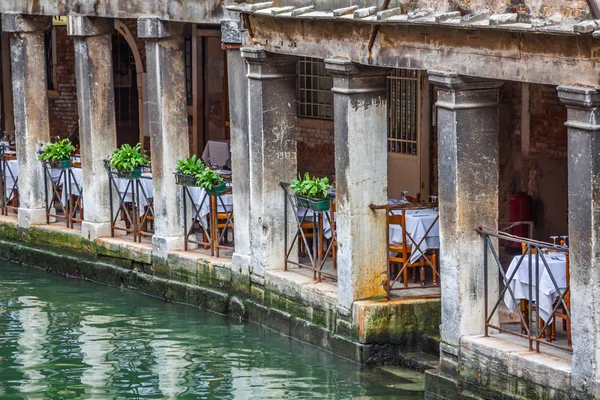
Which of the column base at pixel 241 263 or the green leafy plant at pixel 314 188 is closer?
the green leafy plant at pixel 314 188

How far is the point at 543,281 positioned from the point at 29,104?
365 inches

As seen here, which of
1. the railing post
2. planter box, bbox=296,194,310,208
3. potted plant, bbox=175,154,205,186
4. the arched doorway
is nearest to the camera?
the railing post

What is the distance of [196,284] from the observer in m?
17.0

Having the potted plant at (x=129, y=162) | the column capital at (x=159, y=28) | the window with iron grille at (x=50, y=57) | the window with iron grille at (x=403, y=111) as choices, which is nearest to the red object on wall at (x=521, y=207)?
the window with iron grille at (x=403, y=111)

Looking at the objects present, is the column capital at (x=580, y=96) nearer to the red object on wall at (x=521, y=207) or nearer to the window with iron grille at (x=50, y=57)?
the red object on wall at (x=521, y=207)

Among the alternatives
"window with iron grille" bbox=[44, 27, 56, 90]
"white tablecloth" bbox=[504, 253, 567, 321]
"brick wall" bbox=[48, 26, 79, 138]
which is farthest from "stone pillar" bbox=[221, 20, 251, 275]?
"window with iron grille" bbox=[44, 27, 56, 90]

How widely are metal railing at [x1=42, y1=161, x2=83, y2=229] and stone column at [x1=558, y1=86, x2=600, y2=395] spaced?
30.9 ft

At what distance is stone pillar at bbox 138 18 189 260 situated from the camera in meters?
17.0

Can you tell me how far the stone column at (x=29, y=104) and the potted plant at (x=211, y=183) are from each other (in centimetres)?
385

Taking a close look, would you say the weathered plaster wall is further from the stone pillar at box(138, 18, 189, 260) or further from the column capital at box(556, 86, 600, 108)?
the column capital at box(556, 86, 600, 108)

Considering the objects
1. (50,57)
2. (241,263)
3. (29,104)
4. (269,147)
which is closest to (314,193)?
(269,147)

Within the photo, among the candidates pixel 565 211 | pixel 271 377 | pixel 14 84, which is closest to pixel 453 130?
→ pixel 271 377

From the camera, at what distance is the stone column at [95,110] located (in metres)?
18.2

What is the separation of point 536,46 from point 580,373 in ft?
8.16
